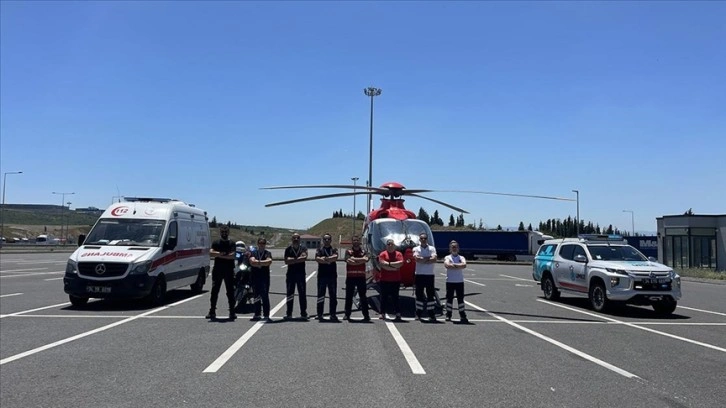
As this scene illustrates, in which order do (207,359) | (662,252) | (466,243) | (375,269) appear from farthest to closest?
1. (466,243)
2. (662,252)
3. (375,269)
4. (207,359)

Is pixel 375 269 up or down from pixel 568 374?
up

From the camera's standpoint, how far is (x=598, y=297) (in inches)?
553

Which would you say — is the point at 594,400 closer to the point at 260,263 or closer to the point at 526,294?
the point at 260,263

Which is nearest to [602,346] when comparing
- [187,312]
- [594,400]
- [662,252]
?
[594,400]

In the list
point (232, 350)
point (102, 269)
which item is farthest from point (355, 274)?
point (102, 269)

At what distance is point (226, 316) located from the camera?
12305mm

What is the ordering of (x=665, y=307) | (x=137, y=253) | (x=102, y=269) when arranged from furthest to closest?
(x=665, y=307), (x=137, y=253), (x=102, y=269)

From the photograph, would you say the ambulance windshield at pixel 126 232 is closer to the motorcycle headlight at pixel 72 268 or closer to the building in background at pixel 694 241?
the motorcycle headlight at pixel 72 268

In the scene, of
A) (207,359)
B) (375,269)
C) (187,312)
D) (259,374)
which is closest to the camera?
(259,374)

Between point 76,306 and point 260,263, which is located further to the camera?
point 76,306

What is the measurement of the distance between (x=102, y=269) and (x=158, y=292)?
1489 millimetres

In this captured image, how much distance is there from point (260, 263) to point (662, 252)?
35591 mm

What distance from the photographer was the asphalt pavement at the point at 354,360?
605 centimetres

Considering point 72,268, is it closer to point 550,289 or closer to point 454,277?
point 454,277
